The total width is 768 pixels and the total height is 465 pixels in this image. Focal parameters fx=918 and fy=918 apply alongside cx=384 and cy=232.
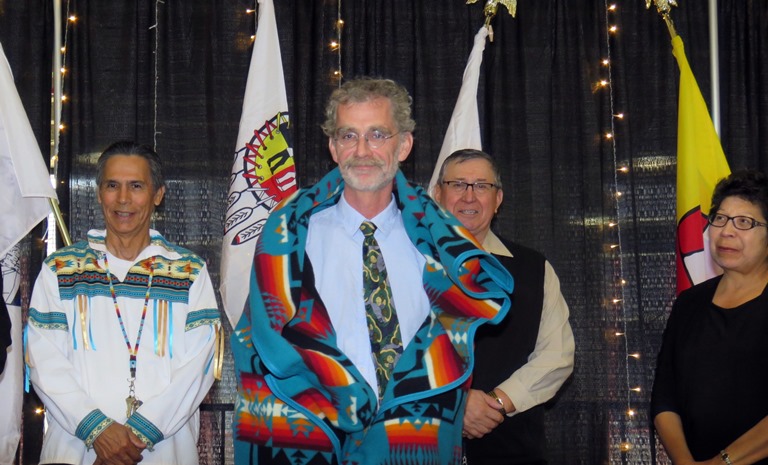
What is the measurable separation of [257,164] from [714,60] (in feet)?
7.79

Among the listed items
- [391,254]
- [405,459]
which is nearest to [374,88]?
[391,254]

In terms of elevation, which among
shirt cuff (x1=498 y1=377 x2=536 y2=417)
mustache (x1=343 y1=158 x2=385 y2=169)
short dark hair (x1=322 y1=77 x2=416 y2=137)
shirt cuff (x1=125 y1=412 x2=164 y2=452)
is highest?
short dark hair (x1=322 y1=77 x2=416 y2=137)

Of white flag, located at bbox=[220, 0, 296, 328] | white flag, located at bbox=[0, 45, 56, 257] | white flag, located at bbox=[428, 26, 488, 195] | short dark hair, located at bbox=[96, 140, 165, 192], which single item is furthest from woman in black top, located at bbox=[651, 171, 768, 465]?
white flag, located at bbox=[0, 45, 56, 257]

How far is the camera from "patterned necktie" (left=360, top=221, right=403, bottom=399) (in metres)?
2.28

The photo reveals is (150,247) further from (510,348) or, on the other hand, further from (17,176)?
(510,348)

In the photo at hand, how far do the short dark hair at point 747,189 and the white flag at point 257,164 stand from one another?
81.0 inches

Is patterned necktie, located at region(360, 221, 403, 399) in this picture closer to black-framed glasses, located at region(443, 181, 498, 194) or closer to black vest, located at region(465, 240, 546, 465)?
black vest, located at region(465, 240, 546, 465)

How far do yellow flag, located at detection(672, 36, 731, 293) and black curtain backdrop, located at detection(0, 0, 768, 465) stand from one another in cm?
52

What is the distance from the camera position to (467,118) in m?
4.56

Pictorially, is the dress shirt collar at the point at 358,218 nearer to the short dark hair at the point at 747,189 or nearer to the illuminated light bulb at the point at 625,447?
the short dark hair at the point at 747,189

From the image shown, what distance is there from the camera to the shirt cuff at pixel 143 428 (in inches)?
112

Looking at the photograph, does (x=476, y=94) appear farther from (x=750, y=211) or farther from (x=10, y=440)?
(x=10, y=440)

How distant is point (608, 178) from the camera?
4.96 metres

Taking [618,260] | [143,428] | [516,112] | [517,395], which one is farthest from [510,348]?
[516,112]
